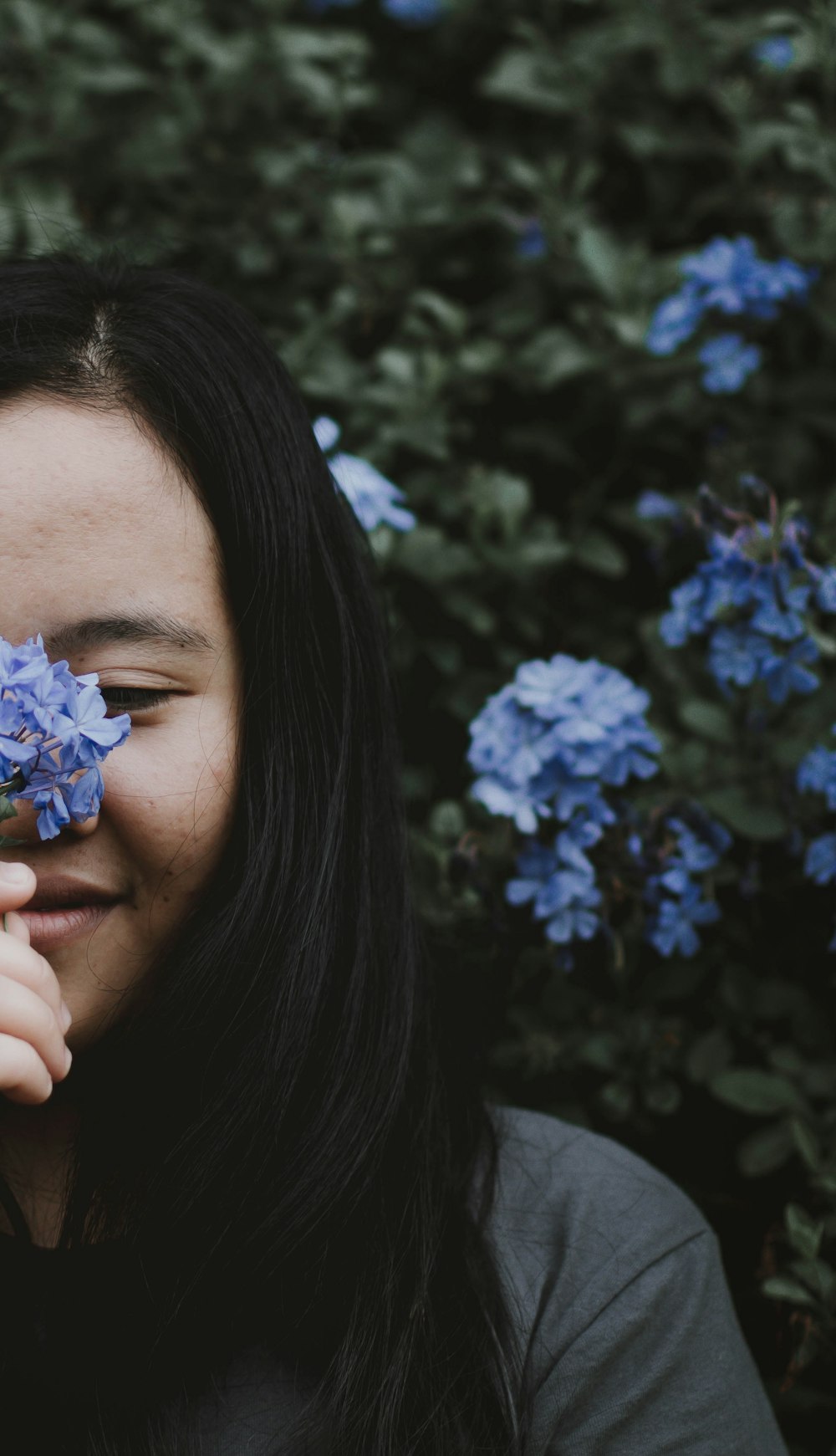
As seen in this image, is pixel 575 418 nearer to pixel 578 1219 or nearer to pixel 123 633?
pixel 123 633

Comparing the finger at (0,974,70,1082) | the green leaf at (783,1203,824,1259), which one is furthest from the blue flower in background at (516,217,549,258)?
the finger at (0,974,70,1082)

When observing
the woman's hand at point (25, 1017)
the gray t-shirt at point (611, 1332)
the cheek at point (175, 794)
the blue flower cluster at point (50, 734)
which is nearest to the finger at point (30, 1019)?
the woman's hand at point (25, 1017)

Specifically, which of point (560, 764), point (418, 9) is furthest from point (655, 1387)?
point (418, 9)

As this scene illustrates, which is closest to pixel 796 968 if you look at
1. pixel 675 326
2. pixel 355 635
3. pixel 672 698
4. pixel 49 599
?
pixel 672 698

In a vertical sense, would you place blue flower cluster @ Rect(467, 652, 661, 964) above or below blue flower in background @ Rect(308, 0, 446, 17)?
below

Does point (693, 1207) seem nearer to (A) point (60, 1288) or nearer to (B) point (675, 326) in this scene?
(A) point (60, 1288)

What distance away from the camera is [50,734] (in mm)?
890

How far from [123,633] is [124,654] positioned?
2cm

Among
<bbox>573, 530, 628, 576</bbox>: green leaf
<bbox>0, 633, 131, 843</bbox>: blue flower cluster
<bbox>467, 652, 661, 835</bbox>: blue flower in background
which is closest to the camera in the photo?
<bbox>0, 633, 131, 843</bbox>: blue flower cluster

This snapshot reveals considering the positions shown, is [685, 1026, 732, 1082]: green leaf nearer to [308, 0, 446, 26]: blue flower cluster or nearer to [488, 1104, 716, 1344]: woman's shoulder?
[488, 1104, 716, 1344]: woman's shoulder

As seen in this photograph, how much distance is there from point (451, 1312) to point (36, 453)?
2.77ft

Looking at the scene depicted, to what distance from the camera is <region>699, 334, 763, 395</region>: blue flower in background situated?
1.84 meters

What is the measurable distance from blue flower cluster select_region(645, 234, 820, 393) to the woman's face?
2.98 ft

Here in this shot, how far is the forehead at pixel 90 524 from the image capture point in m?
1.10
